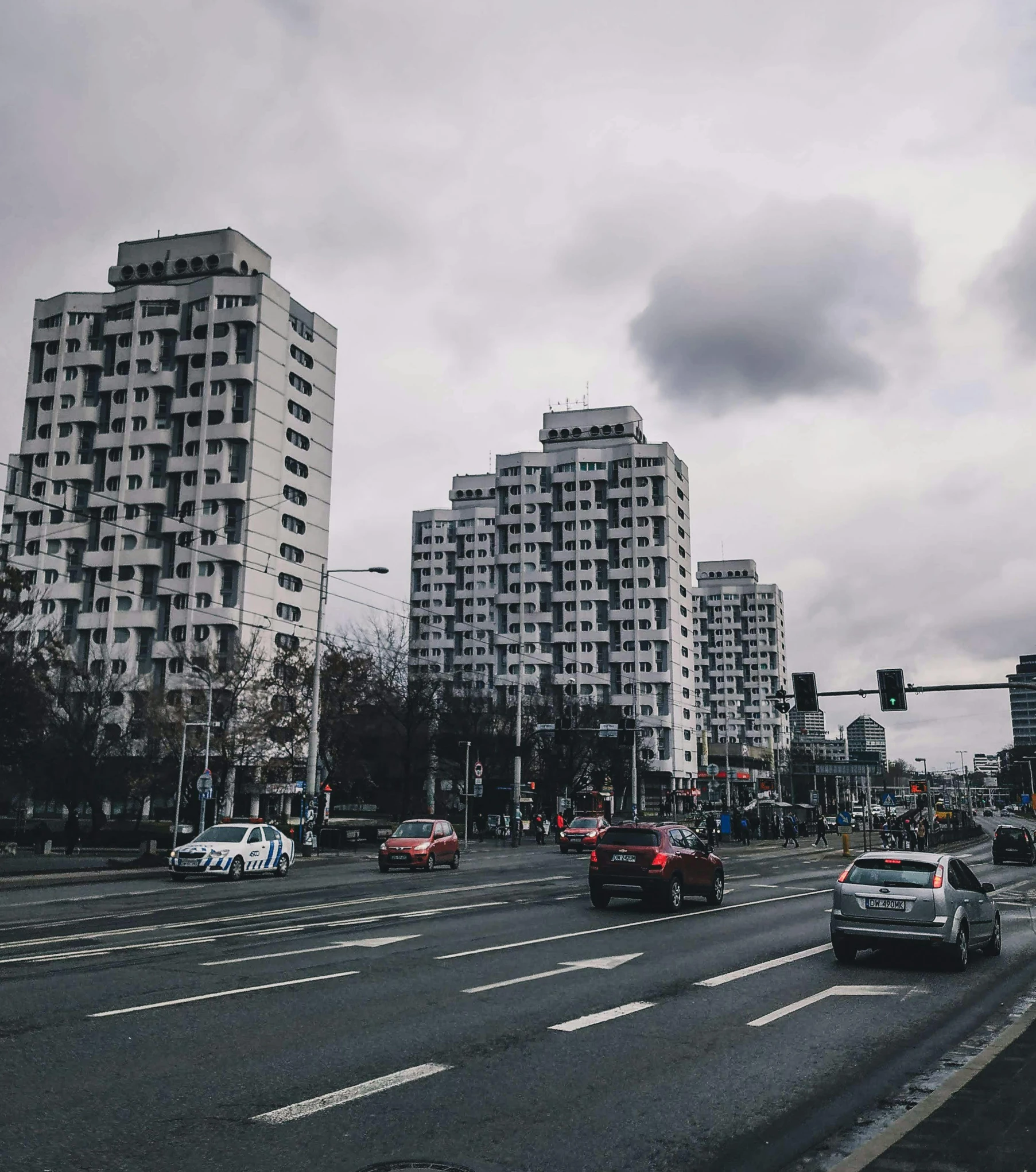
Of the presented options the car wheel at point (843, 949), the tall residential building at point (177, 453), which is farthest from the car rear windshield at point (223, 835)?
the tall residential building at point (177, 453)

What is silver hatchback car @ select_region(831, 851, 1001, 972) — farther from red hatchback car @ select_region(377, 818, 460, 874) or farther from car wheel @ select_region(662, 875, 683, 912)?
red hatchback car @ select_region(377, 818, 460, 874)

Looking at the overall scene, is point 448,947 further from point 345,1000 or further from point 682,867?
point 682,867

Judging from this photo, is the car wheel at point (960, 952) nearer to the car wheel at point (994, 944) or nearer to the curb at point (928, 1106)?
the car wheel at point (994, 944)

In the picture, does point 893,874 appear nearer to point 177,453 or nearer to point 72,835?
point 72,835

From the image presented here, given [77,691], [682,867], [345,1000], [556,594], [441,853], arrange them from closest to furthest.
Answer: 1. [345,1000]
2. [682,867]
3. [441,853]
4. [77,691]
5. [556,594]

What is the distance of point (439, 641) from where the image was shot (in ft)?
510

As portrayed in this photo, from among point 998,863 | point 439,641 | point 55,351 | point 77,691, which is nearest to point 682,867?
point 998,863

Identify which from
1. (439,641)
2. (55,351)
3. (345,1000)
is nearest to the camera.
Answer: (345,1000)

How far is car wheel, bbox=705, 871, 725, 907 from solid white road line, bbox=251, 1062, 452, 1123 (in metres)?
15.1

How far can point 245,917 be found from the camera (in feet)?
60.6

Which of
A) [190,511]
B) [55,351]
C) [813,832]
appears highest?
[55,351]

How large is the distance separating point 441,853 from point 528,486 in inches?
4122

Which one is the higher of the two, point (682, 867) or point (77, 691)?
point (77, 691)

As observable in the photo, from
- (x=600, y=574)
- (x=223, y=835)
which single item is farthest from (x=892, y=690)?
(x=600, y=574)
